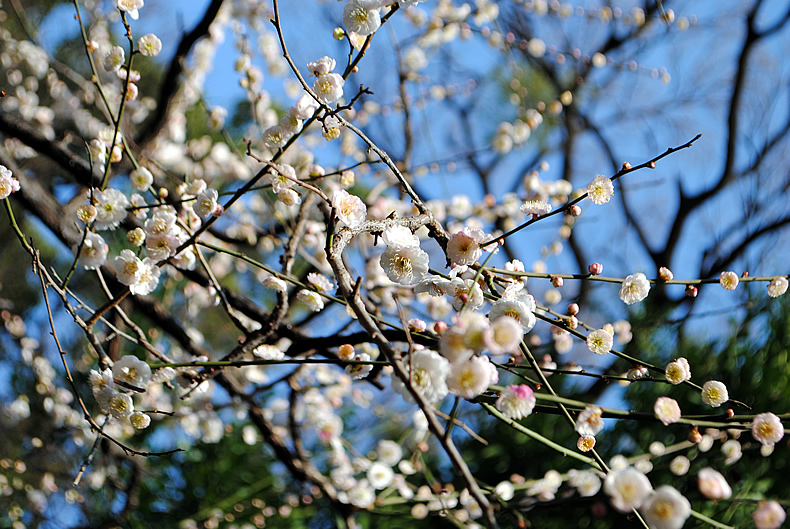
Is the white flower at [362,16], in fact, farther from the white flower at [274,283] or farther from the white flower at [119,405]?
the white flower at [119,405]

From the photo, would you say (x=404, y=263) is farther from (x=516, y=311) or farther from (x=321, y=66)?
(x=321, y=66)

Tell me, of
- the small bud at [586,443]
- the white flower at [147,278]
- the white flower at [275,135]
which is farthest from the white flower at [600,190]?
the white flower at [147,278]

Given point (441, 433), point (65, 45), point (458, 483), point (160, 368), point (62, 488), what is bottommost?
point (441, 433)

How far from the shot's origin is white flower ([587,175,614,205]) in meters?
0.67

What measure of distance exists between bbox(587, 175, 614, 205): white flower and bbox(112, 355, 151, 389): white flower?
0.55 m

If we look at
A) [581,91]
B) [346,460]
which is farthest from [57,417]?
[581,91]

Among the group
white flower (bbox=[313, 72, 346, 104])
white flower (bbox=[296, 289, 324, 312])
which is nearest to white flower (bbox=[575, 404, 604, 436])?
white flower (bbox=[296, 289, 324, 312])

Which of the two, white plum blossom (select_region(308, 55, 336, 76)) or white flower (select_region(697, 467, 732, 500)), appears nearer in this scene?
white flower (select_region(697, 467, 732, 500))

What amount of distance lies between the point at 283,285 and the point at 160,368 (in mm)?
191

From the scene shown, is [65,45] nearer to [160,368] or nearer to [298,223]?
[298,223]

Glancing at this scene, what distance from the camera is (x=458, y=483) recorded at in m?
1.64

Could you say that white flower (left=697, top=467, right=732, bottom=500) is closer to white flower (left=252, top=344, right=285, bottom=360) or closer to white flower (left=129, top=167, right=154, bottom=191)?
white flower (left=252, top=344, right=285, bottom=360)

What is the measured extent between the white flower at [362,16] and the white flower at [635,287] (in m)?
0.44

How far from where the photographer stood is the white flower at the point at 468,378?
42 cm
